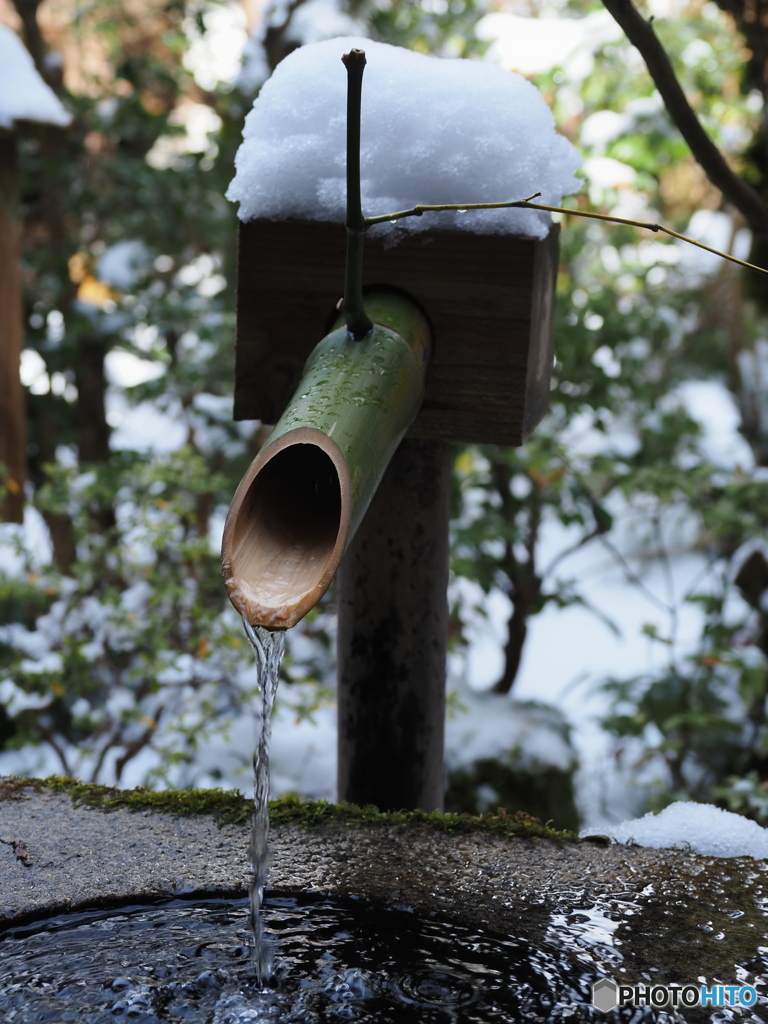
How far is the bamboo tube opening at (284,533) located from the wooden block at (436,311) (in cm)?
38

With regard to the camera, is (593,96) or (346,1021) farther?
(593,96)

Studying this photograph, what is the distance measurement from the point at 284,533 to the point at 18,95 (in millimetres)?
2614

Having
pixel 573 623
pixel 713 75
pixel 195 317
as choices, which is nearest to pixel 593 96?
pixel 713 75

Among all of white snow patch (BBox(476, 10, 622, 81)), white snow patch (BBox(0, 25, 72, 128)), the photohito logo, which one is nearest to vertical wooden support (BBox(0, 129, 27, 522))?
white snow patch (BBox(0, 25, 72, 128))

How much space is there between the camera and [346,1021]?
1.02m

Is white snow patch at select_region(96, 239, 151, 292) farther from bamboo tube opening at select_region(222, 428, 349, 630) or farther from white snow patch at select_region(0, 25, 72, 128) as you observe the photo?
bamboo tube opening at select_region(222, 428, 349, 630)

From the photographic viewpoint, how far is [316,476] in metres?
1.20

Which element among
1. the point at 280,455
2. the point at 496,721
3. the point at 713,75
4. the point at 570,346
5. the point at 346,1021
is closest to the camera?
the point at 346,1021

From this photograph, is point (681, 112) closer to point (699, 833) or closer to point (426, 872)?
point (699, 833)

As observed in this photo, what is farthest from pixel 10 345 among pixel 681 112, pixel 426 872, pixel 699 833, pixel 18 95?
pixel 699 833

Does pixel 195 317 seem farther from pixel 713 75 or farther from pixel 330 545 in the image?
pixel 330 545

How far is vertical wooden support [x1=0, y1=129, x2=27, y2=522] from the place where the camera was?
3.29 meters

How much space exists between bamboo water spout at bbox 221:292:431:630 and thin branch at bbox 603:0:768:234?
0.71m

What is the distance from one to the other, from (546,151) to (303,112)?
1.17 feet
